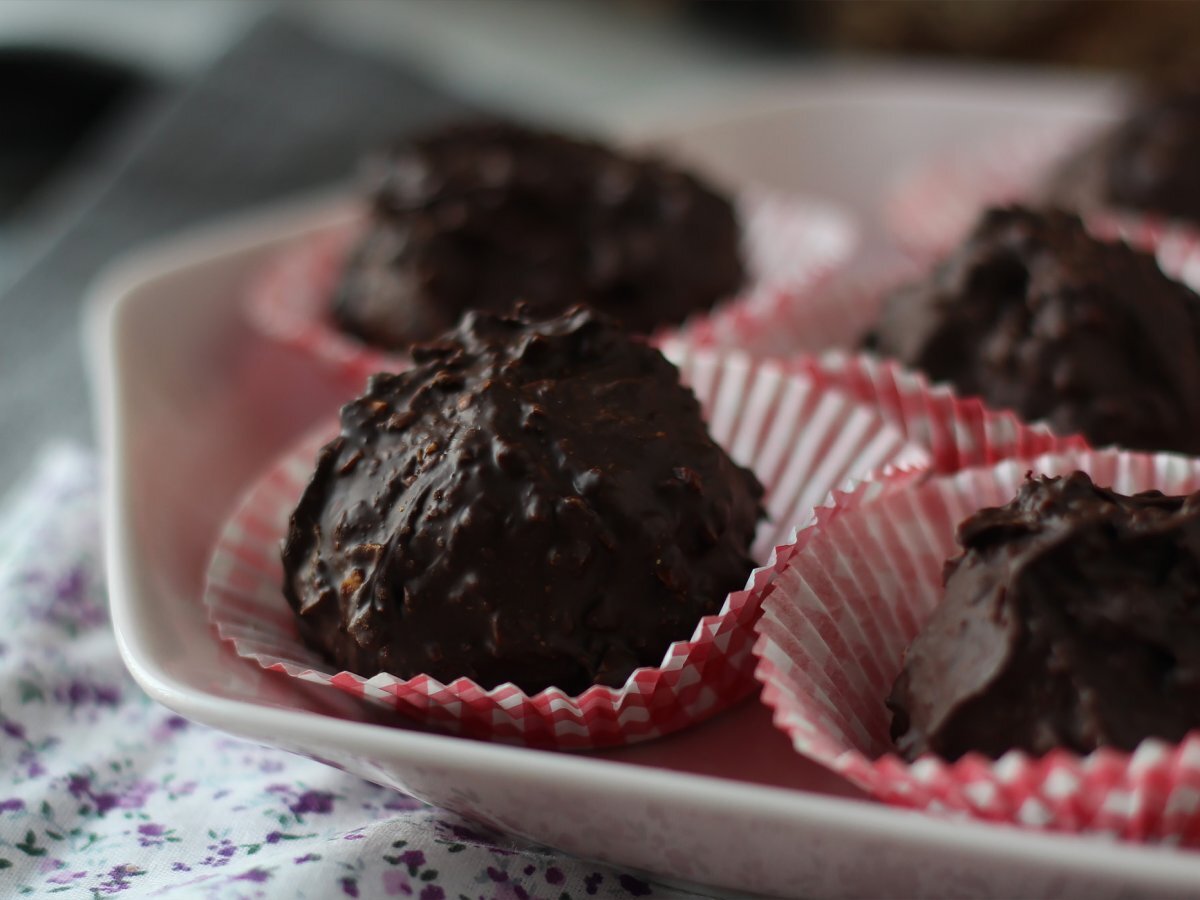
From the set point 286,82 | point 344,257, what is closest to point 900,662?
point 344,257

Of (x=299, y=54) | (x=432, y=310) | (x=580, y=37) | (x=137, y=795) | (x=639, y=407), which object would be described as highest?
(x=580, y=37)

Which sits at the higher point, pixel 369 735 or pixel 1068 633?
pixel 1068 633

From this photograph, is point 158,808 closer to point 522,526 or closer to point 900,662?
point 522,526

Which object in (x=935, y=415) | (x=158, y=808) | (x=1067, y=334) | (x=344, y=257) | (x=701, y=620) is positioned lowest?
(x=158, y=808)

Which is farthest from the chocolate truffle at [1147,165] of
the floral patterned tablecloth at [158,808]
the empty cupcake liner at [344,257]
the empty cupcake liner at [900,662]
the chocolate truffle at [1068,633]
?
the floral patterned tablecloth at [158,808]

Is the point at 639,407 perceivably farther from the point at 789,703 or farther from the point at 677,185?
the point at 677,185

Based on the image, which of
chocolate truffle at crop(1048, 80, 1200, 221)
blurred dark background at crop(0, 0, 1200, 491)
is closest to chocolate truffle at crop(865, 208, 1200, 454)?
chocolate truffle at crop(1048, 80, 1200, 221)

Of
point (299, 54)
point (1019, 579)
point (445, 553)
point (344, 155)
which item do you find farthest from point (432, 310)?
point (299, 54)

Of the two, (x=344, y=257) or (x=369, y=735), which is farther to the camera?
(x=344, y=257)
